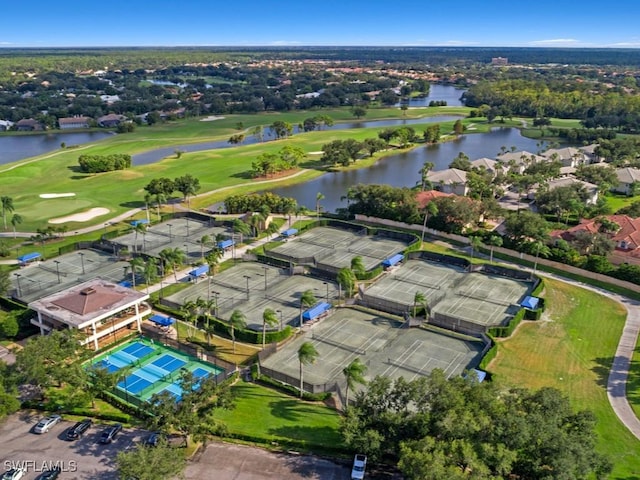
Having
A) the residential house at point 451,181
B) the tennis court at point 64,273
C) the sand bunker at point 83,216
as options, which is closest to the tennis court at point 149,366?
the tennis court at point 64,273

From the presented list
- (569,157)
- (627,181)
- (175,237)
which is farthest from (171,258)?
(569,157)

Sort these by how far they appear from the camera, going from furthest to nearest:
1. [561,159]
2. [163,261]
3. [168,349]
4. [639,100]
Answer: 1. [639,100]
2. [561,159]
3. [163,261]
4. [168,349]

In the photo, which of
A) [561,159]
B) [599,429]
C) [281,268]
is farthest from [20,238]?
[561,159]

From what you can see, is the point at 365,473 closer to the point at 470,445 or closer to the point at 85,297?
the point at 470,445

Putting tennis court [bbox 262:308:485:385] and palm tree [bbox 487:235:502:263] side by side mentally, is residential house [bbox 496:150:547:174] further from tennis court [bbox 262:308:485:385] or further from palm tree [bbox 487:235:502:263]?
tennis court [bbox 262:308:485:385]

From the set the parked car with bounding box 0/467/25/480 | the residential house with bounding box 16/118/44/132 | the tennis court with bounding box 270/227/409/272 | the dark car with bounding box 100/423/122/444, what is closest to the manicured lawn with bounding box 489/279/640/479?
the tennis court with bounding box 270/227/409/272

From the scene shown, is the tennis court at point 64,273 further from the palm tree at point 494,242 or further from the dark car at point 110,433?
the palm tree at point 494,242
